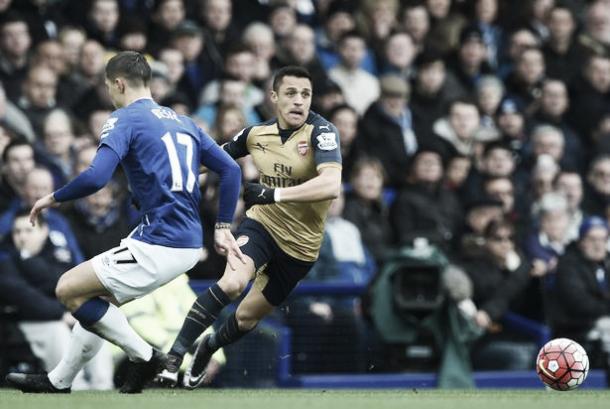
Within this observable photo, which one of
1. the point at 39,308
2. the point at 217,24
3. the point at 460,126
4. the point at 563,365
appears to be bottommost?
the point at 563,365

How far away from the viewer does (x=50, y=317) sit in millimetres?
11938

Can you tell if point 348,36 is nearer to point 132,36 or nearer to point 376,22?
point 376,22

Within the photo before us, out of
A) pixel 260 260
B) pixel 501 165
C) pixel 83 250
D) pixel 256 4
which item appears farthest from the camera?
pixel 256 4

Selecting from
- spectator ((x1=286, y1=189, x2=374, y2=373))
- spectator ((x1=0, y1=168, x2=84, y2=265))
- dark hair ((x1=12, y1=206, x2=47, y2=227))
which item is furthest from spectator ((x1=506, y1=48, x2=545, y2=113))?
dark hair ((x1=12, y1=206, x2=47, y2=227))

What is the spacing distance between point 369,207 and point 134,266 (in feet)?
18.5

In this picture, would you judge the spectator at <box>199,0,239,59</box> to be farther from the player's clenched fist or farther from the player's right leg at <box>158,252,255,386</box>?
the player's clenched fist

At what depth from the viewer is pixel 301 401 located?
9.09 meters

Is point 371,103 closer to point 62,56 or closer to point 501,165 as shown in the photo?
point 501,165

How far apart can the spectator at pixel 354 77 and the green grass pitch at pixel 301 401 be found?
22.2ft

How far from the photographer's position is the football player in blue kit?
30.0 ft

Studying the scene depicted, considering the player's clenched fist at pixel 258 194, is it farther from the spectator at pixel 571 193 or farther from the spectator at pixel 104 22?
the spectator at pixel 571 193

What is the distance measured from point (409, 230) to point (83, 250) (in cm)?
347

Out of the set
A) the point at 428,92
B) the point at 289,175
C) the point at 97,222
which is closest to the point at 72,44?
the point at 97,222

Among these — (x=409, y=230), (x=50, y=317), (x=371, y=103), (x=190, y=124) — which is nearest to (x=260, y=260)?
(x=190, y=124)
